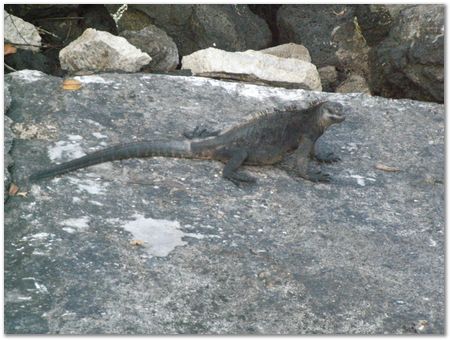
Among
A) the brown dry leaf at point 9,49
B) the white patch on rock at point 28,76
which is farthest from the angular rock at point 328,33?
the white patch on rock at point 28,76

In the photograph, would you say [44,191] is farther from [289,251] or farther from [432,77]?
[432,77]

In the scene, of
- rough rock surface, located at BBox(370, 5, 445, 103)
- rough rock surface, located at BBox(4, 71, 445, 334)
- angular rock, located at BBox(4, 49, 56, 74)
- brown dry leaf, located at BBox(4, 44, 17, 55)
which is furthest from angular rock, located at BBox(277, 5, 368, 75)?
brown dry leaf, located at BBox(4, 44, 17, 55)

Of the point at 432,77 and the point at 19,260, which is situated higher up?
the point at 432,77

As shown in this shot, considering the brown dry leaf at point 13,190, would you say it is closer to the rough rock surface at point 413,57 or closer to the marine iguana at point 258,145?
the marine iguana at point 258,145

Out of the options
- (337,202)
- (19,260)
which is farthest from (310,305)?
(19,260)

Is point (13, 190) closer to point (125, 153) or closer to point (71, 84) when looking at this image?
point (125, 153)

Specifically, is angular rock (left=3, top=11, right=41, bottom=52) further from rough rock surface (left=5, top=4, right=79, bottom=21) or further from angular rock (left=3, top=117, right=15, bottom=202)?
angular rock (left=3, top=117, right=15, bottom=202)
